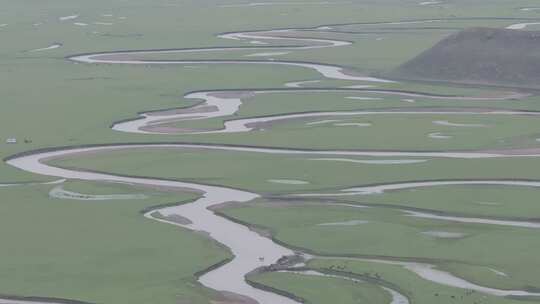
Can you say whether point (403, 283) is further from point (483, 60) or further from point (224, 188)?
point (483, 60)

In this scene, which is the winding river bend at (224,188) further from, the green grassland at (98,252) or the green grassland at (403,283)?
the green grassland at (98,252)

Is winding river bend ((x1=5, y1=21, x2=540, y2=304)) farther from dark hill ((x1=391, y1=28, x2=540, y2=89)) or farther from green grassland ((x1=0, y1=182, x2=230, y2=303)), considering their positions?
dark hill ((x1=391, y1=28, x2=540, y2=89))

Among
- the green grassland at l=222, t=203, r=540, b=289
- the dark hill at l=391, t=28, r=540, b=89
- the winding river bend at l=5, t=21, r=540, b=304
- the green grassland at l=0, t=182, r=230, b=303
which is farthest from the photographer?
the dark hill at l=391, t=28, r=540, b=89

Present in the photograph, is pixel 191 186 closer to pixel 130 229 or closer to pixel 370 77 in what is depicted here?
pixel 130 229

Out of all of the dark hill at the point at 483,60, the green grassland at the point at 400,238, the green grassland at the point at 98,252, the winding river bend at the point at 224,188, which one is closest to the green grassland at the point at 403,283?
the winding river bend at the point at 224,188

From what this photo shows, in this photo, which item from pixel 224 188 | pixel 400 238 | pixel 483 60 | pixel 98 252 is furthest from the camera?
pixel 483 60

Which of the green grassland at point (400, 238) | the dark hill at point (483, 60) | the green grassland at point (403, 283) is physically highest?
the green grassland at point (403, 283)

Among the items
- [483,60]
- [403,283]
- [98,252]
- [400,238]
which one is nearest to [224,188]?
[400,238]

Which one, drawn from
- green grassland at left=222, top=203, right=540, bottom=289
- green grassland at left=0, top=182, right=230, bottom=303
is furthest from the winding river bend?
green grassland at left=222, top=203, right=540, bottom=289
